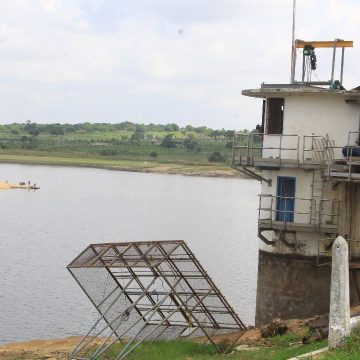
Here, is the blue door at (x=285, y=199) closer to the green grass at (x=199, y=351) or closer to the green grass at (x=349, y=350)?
the green grass at (x=199, y=351)

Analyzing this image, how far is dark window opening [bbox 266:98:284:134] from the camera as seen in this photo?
90.4 ft

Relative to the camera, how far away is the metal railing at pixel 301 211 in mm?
26219

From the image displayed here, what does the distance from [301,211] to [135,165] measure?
158m

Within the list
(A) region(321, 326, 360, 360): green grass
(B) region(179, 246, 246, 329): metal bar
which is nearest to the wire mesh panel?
(B) region(179, 246, 246, 329): metal bar

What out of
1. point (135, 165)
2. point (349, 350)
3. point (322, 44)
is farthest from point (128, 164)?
point (349, 350)

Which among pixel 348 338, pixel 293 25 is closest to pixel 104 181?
pixel 293 25

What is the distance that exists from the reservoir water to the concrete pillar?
59.6 ft

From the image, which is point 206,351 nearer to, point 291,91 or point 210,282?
point 210,282

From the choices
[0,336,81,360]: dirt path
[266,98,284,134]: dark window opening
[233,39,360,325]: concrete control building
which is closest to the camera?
[233,39,360,325]: concrete control building

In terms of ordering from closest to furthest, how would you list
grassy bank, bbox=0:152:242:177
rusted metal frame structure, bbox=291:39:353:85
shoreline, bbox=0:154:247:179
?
rusted metal frame structure, bbox=291:39:353:85, shoreline, bbox=0:154:247:179, grassy bank, bbox=0:152:242:177

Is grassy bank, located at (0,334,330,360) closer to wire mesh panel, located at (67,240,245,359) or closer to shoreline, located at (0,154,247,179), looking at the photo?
wire mesh panel, located at (67,240,245,359)

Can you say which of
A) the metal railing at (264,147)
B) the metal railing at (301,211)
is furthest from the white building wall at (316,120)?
the metal railing at (301,211)

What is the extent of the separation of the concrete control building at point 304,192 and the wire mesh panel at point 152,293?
2.27 m

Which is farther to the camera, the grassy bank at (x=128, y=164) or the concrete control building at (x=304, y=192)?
the grassy bank at (x=128, y=164)
